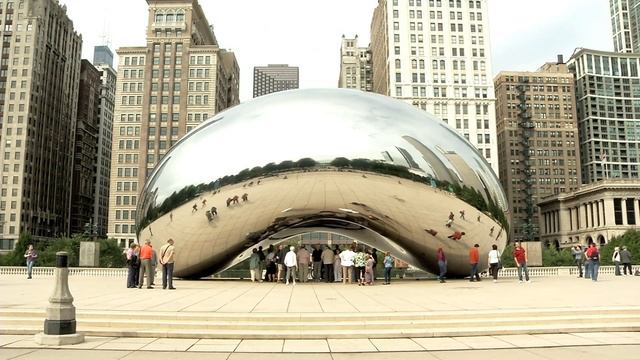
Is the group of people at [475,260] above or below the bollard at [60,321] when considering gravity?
above

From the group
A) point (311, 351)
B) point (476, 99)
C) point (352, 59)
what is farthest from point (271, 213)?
point (352, 59)

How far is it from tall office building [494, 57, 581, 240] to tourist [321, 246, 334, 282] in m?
133

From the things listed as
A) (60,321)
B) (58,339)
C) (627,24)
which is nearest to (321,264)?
(60,321)

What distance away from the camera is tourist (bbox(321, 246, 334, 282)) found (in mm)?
19344

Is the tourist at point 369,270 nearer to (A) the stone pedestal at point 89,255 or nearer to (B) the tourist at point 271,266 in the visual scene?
(B) the tourist at point 271,266

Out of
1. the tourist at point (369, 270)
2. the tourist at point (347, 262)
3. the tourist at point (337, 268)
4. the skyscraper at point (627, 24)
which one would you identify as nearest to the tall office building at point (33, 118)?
the tourist at point (337, 268)

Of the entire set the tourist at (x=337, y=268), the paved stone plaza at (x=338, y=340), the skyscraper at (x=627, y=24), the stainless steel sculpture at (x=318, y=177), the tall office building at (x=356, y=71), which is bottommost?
the paved stone plaza at (x=338, y=340)

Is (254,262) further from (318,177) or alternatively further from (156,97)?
(156,97)

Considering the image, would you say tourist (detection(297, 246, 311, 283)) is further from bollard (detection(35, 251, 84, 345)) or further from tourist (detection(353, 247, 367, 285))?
bollard (detection(35, 251, 84, 345))

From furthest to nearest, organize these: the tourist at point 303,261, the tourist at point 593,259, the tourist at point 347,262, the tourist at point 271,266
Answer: the tourist at point 593,259 → the tourist at point 271,266 → the tourist at point 303,261 → the tourist at point 347,262

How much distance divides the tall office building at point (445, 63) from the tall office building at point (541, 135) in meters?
42.1

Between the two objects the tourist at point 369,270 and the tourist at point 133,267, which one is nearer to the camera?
the tourist at point 133,267

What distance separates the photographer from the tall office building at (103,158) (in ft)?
505

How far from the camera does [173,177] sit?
16.0 m
